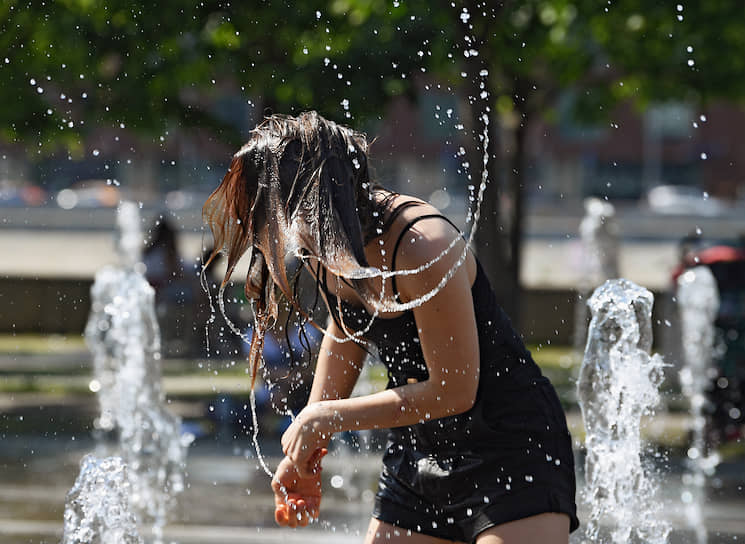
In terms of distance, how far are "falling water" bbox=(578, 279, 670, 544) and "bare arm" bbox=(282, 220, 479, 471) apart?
6.75ft

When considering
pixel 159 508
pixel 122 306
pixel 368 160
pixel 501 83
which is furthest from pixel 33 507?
pixel 501 83

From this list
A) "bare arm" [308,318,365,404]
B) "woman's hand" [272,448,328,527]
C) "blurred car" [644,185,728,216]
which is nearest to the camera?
"woman's hand" [272,448,328,527]

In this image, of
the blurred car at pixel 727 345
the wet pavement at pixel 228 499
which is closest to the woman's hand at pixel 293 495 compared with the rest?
the wet pavement at pixel 228 499

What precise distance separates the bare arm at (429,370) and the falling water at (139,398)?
3517 mm

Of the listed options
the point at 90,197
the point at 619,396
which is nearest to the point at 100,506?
the point at 619,396

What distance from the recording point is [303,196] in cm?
210

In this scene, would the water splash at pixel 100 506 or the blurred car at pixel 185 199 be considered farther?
the blurred car at pixel 185 199

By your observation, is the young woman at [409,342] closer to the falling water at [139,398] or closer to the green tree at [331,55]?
the falling water at [139,398]

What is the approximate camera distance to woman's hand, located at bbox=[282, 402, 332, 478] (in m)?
2.17

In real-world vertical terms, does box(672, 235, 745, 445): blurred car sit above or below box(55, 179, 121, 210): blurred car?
below

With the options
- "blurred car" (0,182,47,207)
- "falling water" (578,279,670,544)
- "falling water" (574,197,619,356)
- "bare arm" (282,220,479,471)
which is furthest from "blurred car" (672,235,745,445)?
"blurred car" (0,182,47,207)

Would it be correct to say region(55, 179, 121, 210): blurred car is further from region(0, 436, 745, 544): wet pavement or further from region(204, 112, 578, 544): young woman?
region(204, 112, 578, 544): young woman

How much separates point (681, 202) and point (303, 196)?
39676 millimetres

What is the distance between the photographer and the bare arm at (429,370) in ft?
6.81
